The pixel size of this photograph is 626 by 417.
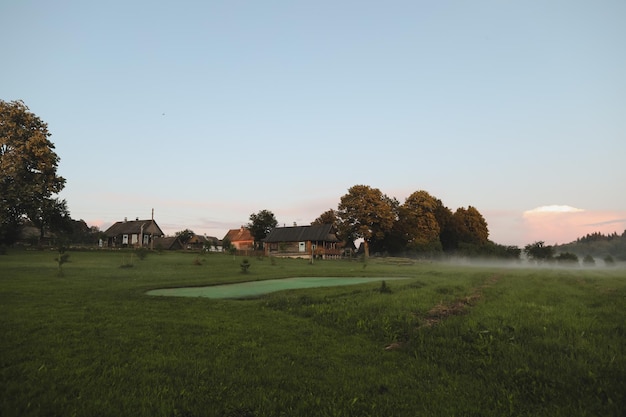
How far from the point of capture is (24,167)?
38.8 metres

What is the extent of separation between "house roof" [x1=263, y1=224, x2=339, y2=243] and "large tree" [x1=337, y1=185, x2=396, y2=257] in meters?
3.66

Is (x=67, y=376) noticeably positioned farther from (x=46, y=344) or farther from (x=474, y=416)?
(x=474, y=416)

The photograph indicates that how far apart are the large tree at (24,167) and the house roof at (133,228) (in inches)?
1421

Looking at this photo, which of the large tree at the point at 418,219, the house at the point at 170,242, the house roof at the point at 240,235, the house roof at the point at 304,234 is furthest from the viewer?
the house roof at the point at 240,235

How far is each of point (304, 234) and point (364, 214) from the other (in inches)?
457

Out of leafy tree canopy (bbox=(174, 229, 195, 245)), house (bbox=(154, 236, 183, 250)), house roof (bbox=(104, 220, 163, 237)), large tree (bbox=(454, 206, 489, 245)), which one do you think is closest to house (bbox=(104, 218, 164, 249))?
house roof (bbox=(104, 220, 163, 237))

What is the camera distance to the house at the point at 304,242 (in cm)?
6631

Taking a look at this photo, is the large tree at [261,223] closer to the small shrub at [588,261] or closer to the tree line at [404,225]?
the tree line at [404,225]

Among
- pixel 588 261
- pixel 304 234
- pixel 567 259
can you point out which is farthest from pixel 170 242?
pixel 588 261

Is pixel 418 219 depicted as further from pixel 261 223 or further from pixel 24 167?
pixel 24 167

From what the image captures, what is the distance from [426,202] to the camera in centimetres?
7531

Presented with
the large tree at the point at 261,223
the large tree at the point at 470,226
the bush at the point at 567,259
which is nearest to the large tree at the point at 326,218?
the large tree at the point at 261,223

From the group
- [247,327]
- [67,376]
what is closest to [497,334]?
[247,327]

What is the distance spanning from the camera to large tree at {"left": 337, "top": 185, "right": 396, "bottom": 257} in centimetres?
6838
